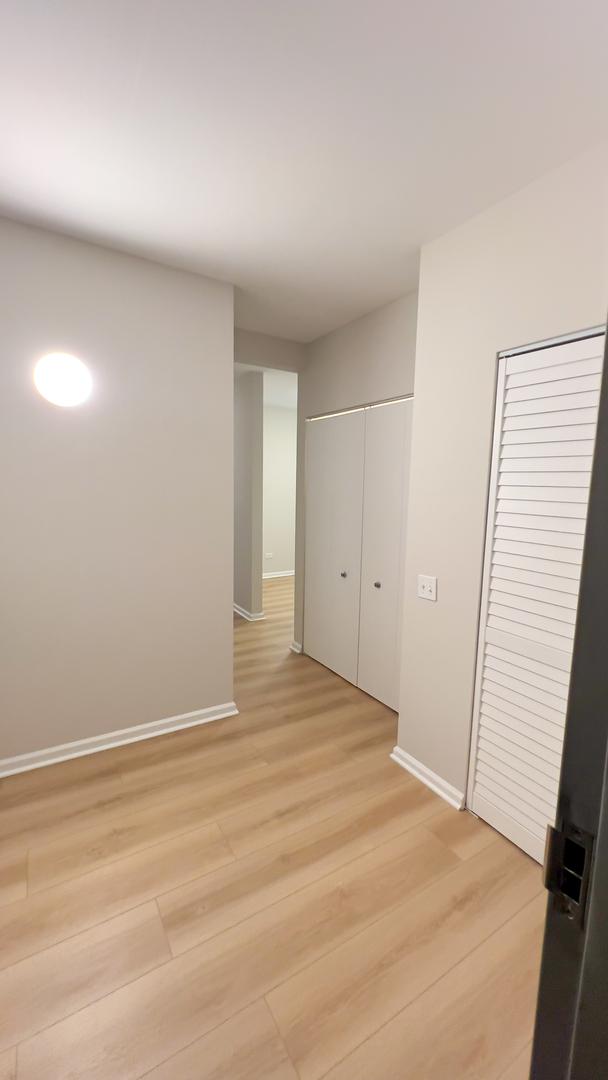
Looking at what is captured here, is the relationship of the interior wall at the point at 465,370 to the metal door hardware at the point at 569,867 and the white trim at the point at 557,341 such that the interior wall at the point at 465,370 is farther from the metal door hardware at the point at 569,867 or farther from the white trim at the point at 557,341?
the metal door hardware at the point at 569,867

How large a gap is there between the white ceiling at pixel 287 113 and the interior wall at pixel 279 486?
4442 millimetres

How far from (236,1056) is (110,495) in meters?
2.15

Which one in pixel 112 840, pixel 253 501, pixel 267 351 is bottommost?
pixel 112 840

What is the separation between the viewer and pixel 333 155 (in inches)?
60.8

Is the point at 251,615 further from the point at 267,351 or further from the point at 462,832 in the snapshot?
the point at 462,832

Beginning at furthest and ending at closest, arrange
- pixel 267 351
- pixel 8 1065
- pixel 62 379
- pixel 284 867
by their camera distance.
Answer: pixel 267 351 → pixel 62 379 → pixel 284 867 → pixel 8 1065

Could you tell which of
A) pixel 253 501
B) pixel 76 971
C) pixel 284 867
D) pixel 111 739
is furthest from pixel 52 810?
pixel 253 501

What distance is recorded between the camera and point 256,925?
1474mm

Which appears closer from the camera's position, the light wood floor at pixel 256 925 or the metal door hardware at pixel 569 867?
the metal door hardware at pixel 569 867

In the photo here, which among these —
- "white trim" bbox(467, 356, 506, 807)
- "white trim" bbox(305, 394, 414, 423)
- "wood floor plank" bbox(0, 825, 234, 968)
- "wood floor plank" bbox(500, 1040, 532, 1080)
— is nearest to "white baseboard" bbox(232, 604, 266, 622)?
"white trim" bbox(305, 394, 414, 423)

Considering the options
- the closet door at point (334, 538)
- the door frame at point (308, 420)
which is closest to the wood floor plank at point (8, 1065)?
the closet door at point (334, 538)

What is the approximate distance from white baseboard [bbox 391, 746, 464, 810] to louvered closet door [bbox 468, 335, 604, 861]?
132mm

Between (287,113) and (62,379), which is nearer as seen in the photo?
(287,113)

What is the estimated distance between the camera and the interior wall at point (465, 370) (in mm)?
1517
